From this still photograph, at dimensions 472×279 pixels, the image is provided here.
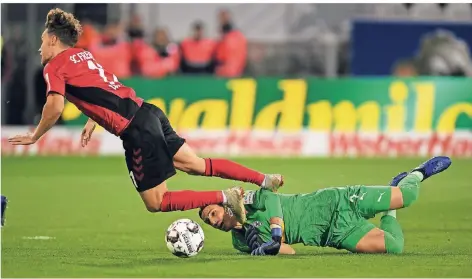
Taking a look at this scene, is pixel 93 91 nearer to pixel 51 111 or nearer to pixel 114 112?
pixel 114 112

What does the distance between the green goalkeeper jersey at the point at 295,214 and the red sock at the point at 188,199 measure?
0.30 m

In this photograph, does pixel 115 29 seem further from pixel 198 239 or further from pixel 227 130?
pixel 198 239

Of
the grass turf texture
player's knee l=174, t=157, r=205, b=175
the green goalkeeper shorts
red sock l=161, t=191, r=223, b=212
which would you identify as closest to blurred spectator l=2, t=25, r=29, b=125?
the grass turf texture

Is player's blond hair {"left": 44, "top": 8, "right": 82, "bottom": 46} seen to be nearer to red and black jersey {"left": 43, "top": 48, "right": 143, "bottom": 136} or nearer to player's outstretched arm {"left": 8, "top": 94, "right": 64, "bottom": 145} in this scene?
red and black jersey {"left": 43, "top": 48, "right": 143, "bottom": 136}

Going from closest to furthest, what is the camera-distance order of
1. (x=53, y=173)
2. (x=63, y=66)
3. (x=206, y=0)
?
(x=63, y=66)
(x=53, y=173)
(x=206, y=0)

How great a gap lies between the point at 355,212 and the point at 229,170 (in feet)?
4.27

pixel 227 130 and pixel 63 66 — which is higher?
pixel 63 66

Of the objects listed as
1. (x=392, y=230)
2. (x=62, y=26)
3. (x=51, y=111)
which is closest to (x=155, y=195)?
(x=51, y=111)

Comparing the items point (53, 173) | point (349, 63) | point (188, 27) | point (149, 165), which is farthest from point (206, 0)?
point (149, 165)

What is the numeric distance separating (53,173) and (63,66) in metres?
9.41

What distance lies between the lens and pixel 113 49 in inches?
977

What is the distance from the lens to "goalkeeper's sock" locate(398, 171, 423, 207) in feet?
36.5

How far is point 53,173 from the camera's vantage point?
20.1 metres

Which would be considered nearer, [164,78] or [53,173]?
[53,173]
